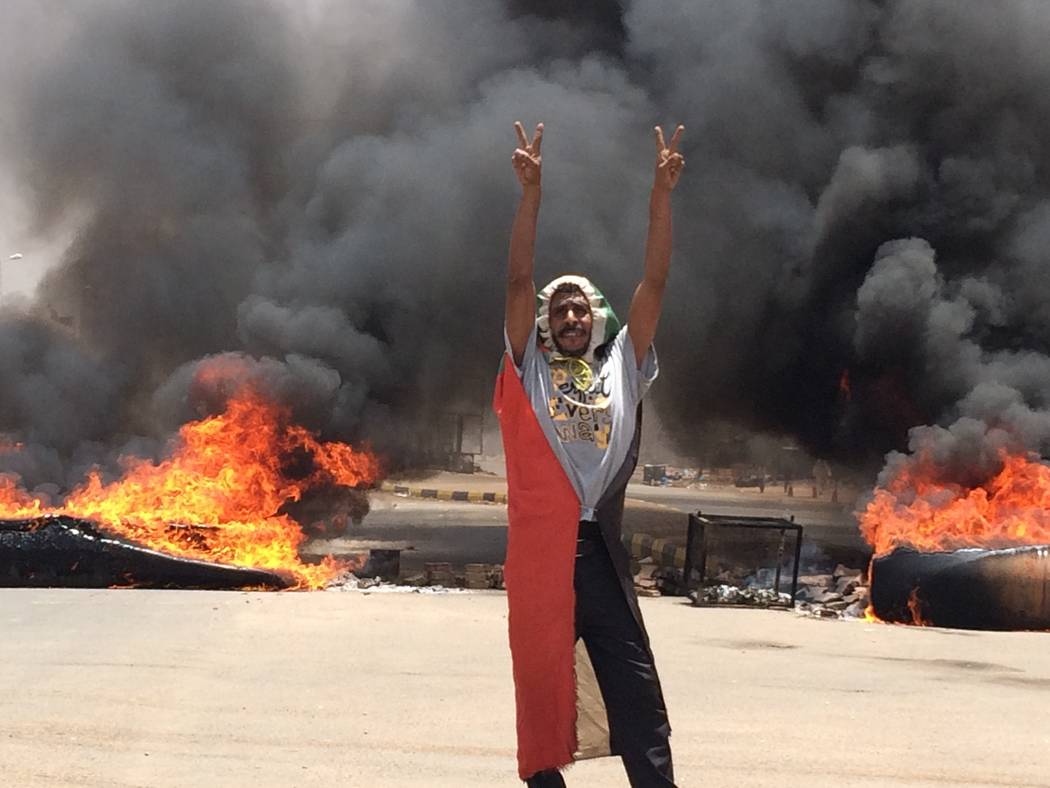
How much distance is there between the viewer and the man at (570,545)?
3.29m

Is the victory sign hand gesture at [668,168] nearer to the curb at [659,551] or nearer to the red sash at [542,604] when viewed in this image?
the red sash at [542,604]

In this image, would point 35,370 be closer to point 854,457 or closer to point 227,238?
point 227,238

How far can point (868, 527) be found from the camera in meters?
14.3

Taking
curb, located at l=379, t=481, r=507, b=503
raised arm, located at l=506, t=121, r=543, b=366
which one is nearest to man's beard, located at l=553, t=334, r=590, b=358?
raised arm, located at l=506, t=121, r=543, b=366

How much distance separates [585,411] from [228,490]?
11.6 m

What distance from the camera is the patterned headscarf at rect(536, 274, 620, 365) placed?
356 centimetres

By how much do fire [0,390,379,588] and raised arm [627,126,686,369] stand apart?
8.92m

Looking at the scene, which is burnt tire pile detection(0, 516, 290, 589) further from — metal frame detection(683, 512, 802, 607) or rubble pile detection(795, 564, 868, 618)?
rubble pile detection(795, 564, 868, 618)

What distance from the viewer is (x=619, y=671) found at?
3.29 m

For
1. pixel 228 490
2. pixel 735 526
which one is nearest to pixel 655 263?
pixel 735 526

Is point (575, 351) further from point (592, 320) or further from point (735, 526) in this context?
point (735, 526)

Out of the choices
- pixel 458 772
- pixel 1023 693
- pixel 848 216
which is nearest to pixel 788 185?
pixel 848 216

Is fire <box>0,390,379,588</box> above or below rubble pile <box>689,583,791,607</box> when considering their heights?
above

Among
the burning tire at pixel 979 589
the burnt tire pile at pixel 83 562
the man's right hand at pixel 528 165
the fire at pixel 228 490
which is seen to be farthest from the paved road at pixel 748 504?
the man's right hand at pixel 528 165
